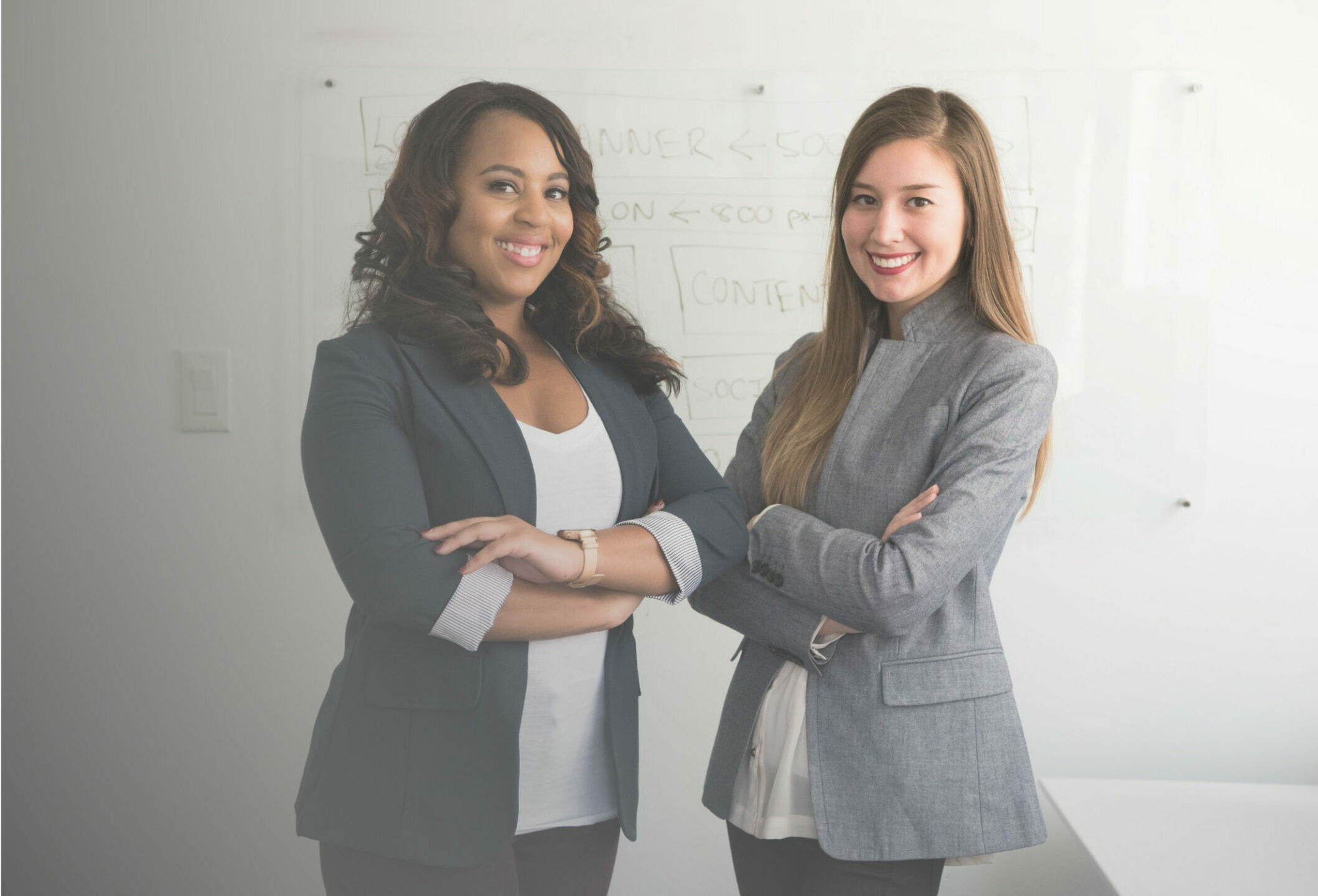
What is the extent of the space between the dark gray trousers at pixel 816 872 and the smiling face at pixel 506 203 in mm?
809

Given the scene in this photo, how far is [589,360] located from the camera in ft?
4.52

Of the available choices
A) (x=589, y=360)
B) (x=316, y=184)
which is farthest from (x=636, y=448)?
(x=316, y=184)

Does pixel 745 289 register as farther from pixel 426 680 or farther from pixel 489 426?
pixel 426 680

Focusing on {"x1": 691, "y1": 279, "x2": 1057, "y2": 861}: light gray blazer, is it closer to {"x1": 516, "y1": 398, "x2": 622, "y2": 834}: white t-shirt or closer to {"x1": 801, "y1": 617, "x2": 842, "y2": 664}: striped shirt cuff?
{"x1": 801, "y1": 617, "x2": 842, "y2": 664}: striped shirt cuff

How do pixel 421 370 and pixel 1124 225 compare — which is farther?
pixel 1124 225

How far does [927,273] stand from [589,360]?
0.47 metres

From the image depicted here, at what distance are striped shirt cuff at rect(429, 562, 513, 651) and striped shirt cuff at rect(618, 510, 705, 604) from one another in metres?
0.19

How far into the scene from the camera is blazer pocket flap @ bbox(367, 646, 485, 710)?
1.17 m

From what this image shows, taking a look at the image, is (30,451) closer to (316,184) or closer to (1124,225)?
(316,184)

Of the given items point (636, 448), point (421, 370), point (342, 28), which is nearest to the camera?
point (421, 370)

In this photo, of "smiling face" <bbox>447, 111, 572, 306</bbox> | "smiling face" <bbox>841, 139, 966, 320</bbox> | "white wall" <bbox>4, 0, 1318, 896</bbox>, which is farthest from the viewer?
"white wall" <bbox>4, 0, 1318, 896</bbox>

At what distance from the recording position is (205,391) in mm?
2393

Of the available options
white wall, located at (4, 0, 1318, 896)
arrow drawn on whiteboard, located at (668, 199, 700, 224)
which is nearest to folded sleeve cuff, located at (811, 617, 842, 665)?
white wall, located at (4, 0, 1318, 896)

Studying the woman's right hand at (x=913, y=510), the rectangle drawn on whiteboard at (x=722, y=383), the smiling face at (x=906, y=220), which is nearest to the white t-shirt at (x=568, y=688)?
the woman's right hand at (x=913, y=510)
